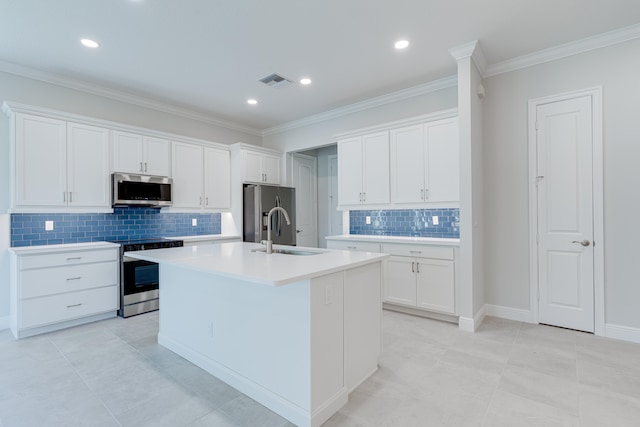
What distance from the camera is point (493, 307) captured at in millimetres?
3600

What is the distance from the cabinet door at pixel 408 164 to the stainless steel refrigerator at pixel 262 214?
2.09 m

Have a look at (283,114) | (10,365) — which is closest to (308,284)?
(10,365)

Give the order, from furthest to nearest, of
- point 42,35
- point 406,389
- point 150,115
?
→ point 150,115 < point 42,35 < point 406,389

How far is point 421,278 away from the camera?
3.60m

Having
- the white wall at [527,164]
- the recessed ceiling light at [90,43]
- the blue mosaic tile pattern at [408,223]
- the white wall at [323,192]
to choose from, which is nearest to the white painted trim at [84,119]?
the recessed ceiling light at [90,43]

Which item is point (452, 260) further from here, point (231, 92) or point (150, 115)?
point (150, 115)

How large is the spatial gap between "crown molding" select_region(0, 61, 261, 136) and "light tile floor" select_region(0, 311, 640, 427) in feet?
9.35

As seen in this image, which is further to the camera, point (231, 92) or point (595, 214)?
point (231, 92)

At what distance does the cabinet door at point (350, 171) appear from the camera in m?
4.44

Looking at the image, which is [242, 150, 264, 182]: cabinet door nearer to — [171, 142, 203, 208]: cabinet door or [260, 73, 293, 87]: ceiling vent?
[171, 142, 203, 208]: cabinet door

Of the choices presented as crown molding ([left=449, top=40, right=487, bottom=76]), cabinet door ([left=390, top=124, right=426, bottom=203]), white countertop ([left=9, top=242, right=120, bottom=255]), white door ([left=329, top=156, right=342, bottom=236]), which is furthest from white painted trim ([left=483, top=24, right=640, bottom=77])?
white countertop ([left=9, top=242, right=120, bottom=255])

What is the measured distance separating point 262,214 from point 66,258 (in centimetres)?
254

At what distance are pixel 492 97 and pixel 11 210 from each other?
5378 millimetres

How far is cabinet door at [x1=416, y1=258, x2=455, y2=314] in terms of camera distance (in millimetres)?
3395
